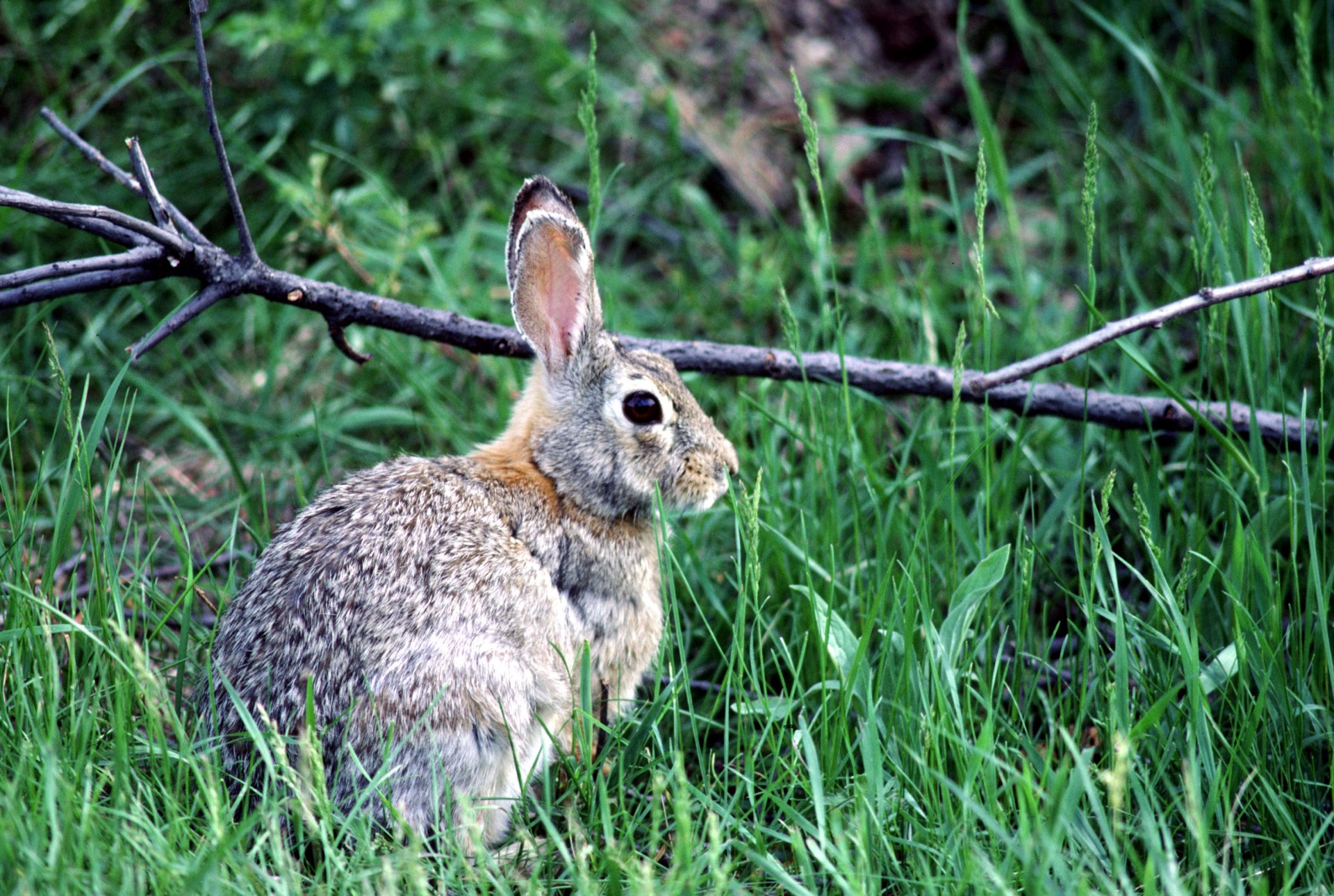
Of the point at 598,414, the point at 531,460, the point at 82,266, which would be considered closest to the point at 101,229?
the point at 82,266

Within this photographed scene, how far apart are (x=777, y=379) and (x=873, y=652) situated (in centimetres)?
105

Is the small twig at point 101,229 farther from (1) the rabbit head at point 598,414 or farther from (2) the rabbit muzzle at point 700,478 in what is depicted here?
(2) the rabbit muzzle at point 700,478

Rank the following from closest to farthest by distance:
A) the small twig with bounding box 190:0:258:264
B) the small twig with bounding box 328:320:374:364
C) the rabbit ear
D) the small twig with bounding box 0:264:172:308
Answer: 1. the small twig with bounding box 190:0:258:264
2. the small twig with bounding box 0:264:172:308
3. the rabbit ear
4. the small twig with bounding box 328:320:374:364

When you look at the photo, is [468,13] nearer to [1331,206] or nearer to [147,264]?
[147,264]

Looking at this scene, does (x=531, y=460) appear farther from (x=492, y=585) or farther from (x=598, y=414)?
(x=492, y=585)

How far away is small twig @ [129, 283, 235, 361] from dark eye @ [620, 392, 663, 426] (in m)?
1.26

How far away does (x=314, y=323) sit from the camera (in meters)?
5.32

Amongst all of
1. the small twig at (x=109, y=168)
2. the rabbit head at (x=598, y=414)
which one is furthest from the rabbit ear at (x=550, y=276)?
the small twig at (x=109, y=168)

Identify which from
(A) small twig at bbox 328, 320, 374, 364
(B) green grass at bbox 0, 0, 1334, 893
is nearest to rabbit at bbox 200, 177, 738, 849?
(B) green grass at bbox 0, 0, 1334, 893

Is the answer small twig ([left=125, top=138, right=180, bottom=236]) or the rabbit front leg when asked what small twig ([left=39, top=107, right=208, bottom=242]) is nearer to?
small twig ([left=125, top=138, right=180, bottom=236])

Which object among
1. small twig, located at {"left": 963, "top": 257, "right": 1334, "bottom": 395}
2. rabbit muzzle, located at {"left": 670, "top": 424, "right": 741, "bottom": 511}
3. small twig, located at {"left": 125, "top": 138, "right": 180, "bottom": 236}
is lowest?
rabbit muzzle, located at {"left": 670, "top": 424, "right": 741, "bottom": 511}

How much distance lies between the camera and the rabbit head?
4.04m

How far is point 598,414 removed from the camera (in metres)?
4.08

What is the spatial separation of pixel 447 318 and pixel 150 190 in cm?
96
